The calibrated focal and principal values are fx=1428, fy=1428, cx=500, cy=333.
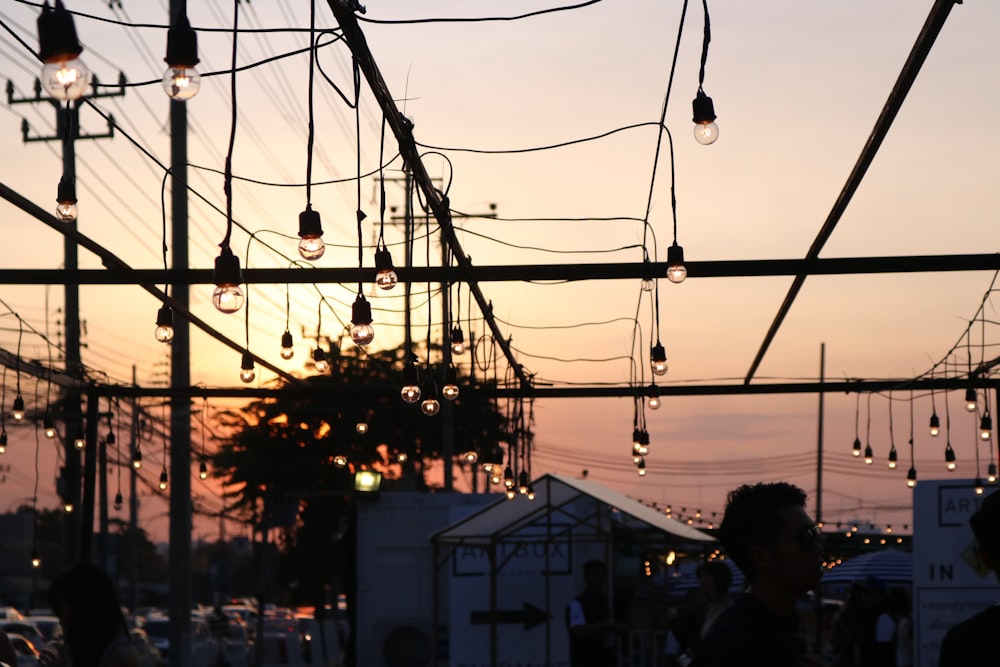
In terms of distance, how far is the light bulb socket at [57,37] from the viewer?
134 inches

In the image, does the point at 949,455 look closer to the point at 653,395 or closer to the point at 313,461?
the point at 653,395

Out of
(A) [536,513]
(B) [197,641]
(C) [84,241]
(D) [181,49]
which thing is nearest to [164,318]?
(C) [84,241]

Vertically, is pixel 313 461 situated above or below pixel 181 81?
below

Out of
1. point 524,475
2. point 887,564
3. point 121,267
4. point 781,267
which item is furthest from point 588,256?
point 887,564

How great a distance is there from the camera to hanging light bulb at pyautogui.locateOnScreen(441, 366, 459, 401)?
11.2m

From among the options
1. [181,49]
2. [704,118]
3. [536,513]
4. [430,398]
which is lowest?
[536,513]

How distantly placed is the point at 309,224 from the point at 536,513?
12.3m

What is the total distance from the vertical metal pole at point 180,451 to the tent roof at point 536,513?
3.59 metres

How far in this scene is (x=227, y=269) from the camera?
5734 millimetres

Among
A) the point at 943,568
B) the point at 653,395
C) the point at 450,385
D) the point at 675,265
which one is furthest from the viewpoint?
the point at 653,395

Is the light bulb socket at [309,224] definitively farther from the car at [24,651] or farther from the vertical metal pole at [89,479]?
the car at [24,651]

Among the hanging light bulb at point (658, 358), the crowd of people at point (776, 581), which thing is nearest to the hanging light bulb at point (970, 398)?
the hanging light bulb at point (658, 358)

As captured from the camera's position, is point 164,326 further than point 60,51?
Yes

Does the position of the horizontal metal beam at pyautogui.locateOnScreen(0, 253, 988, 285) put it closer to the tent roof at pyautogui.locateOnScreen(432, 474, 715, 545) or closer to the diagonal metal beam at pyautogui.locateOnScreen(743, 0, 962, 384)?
the diagonal metal beam at pyautogui.locateOnScreen(743, 0, 962, 384)
